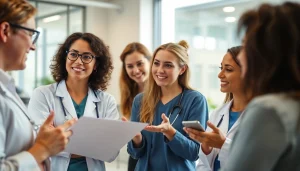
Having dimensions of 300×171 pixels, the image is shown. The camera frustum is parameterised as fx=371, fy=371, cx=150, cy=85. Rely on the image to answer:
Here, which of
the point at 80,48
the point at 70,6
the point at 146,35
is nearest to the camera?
the point at 80,48

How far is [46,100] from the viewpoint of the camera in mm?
2150

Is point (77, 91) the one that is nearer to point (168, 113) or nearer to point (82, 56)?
point (82, 56)

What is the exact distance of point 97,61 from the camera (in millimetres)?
2408

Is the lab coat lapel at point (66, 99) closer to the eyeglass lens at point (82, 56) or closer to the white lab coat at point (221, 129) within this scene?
the eyeglass lens at point (82, 56)

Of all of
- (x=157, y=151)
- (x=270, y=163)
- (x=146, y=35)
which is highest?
(x=146, y=35)

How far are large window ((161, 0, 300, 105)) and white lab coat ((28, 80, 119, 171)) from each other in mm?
2407

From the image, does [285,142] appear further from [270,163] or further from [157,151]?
[157,151]

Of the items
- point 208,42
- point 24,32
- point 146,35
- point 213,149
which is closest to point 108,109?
point 213,149

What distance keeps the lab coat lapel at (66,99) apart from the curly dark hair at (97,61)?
135mm

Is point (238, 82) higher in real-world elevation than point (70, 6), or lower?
lower

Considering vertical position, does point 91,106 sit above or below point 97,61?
below

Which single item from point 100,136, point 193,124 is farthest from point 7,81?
point 193,124

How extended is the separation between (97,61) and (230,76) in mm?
852

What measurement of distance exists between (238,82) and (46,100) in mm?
1122
